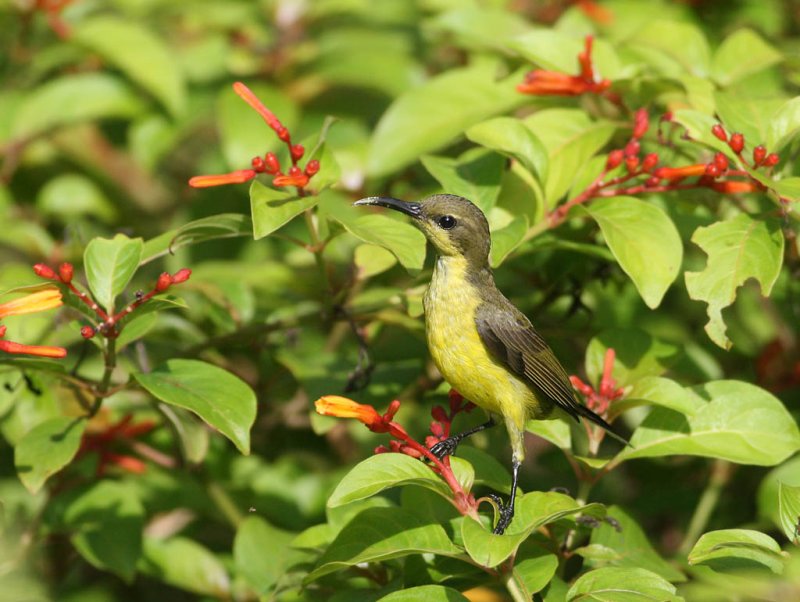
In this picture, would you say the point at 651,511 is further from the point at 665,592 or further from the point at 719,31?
the point at 719,31

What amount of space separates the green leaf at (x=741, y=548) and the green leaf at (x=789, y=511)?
0.05 meters

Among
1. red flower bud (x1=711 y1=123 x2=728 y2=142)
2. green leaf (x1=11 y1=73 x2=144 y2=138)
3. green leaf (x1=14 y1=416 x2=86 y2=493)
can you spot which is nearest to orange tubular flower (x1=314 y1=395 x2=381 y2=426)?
green leaf (x1=14 y1=416 x2=86 y2=493)

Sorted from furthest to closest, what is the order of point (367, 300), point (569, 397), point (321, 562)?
1. point (367, 300)
2. point (569, 397)
3. point (321, 562)

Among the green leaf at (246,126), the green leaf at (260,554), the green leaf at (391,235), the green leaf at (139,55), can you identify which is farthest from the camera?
the green leaf at (139,55)

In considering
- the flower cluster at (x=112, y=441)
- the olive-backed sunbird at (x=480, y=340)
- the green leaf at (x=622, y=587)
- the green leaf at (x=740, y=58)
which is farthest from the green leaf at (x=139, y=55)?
the green leaf at (x=622, y=587)

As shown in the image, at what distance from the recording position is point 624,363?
10.8ft

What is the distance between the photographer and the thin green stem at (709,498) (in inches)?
157

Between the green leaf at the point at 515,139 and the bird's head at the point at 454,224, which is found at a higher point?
the green leaf at the point at 515,139

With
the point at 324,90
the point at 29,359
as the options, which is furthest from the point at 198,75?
the point at 29,359

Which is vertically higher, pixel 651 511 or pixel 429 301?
pixel 429 301

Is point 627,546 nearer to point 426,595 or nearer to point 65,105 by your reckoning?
point 426,595

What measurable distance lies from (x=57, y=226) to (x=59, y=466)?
2640 millimetres

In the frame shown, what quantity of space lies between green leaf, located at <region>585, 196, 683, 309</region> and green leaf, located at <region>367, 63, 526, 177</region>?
36.9 inches

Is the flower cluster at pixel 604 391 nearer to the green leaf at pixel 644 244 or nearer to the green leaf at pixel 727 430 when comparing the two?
the green leaf at pixel 727 430
